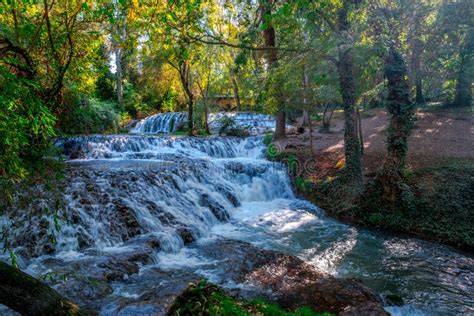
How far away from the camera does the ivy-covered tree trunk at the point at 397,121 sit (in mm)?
A: 9156

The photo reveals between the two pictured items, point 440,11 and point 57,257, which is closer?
point 57,257

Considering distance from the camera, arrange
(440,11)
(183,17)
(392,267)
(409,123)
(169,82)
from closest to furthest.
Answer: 1. (392,267)
2. (183,17)
3. (409,123)
4. (440,11)
5. (169,82)

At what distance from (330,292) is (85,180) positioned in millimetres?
6962

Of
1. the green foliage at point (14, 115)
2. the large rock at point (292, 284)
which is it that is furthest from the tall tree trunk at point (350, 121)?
the green foliage at point (14, 115)

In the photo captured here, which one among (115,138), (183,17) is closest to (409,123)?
(183,17)

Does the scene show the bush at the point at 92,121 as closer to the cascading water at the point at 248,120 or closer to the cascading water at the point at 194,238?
the cascading water at the point at 194,238

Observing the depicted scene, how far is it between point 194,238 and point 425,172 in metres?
7.63

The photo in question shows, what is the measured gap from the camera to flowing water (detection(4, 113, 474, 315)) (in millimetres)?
5844

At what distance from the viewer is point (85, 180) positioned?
8805 millimetres

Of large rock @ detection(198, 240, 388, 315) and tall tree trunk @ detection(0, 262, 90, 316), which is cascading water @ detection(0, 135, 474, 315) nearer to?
large rock @ detection(198, 240, 388, 315)

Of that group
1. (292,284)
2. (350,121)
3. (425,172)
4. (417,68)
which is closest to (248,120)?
(417,68)

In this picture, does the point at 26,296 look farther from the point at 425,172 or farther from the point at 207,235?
the point at 425,172

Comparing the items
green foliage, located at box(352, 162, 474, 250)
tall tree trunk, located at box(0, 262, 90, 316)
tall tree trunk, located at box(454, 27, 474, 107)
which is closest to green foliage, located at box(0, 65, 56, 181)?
tall tree trunk, located at box(0, 262, 90, 316)

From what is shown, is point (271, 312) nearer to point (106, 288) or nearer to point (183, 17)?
point (106, 288)
